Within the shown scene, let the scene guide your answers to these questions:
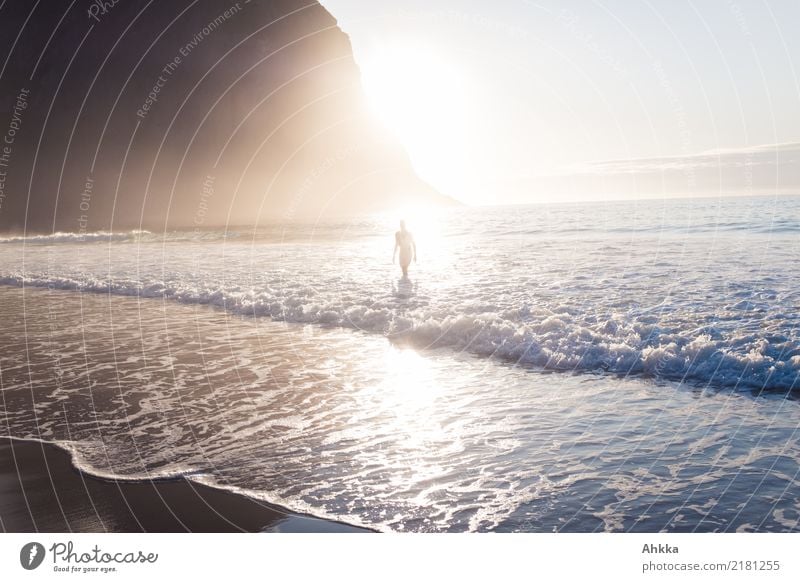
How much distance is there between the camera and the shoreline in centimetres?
548

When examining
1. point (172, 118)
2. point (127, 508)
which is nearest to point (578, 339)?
point (127, 508)

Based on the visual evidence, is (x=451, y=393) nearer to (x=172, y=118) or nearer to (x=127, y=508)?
(x=127, y=508)

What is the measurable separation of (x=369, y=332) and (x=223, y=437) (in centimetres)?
754

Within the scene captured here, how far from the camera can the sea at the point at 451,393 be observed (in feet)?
19.6

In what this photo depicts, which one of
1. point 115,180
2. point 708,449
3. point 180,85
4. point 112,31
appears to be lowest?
point 708,449

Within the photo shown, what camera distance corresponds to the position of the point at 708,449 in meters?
6.96

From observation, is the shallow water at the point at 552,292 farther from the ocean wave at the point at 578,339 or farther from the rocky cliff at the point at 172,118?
the rocky cliff at the point at 172,118

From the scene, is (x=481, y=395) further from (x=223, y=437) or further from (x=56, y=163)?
(x=56, y=163)

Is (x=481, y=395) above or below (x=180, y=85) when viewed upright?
below

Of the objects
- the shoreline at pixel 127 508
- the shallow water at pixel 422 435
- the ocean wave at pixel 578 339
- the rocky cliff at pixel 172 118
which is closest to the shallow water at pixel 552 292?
the ocean wave at pixel 578 339

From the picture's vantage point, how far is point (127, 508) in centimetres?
576

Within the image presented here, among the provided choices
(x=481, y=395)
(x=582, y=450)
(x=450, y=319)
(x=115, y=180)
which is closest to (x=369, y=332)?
(x=450, y=319)

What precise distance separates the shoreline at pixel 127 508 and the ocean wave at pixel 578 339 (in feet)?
22.0

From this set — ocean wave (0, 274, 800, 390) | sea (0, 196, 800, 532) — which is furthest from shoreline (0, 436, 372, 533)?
ocean wave (0, 274, 800, 390)
